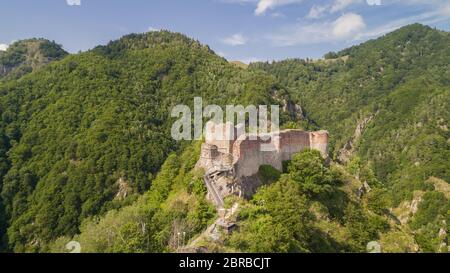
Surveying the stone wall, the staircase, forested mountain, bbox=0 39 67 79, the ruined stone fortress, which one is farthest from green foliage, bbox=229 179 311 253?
forested mountain, bbox=0 39 67 79

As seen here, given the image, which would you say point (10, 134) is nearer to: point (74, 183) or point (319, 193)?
point (74, 183)

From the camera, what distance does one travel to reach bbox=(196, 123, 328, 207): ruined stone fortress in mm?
28906

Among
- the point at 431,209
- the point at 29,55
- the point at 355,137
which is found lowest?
the point at 431,209

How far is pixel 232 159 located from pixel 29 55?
171393mm

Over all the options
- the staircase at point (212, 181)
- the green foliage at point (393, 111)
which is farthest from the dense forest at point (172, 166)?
the staircase at point (212, 181)

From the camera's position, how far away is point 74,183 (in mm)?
73875

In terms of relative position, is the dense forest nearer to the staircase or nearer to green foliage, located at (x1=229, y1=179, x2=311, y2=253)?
green foliage, located at (x1=229, y1=179, x2=311, y2=253)

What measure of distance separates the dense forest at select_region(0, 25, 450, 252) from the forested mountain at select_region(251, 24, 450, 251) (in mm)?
491

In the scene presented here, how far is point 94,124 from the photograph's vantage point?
8588 cm

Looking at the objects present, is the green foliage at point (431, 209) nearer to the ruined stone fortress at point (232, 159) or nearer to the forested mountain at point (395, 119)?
the forested mountain at point (395, 119)

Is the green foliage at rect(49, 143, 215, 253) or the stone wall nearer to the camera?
the green foliage at rect(49, 143, 215, 253)

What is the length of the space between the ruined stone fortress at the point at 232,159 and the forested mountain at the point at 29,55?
15254cm

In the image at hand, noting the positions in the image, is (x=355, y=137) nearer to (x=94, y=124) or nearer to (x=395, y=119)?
(x=395, y=119)

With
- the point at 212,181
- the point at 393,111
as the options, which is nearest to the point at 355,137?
the point at 393,111
